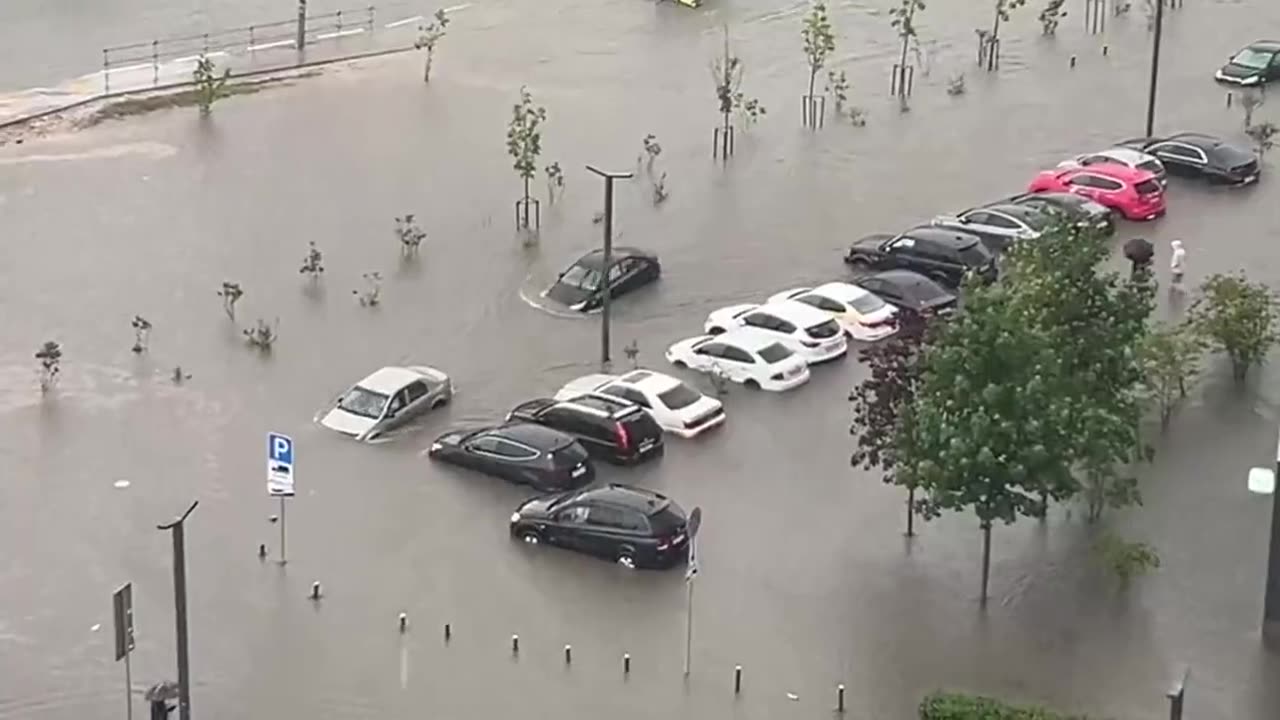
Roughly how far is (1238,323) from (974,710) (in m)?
13.9

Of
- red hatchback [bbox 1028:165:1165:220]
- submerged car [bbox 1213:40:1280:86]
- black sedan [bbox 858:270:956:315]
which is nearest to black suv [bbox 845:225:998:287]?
black sedan [bbox 858:270:956:315]

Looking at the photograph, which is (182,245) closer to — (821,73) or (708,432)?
(708,432)

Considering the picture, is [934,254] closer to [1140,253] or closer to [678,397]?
[1140,253]

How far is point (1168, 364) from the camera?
37.5m

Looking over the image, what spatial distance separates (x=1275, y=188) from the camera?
51.4 m

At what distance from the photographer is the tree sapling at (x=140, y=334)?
41.6m

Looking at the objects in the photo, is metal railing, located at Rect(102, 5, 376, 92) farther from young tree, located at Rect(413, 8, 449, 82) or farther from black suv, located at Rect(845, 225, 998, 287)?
black suv, located at Rect(845, 225, 998, 287)

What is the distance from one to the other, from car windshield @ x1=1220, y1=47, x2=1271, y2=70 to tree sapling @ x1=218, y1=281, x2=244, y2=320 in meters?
29.4

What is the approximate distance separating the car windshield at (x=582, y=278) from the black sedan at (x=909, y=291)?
202 inches

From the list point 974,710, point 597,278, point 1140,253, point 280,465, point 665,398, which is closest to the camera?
point 974,710

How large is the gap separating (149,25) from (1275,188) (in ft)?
110

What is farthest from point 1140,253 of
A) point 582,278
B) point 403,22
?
point 403,22

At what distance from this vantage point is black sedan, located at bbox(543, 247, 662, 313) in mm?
43969

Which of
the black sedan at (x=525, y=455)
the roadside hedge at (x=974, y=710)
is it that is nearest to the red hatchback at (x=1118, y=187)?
the black sedan at (x=525, y=455)
